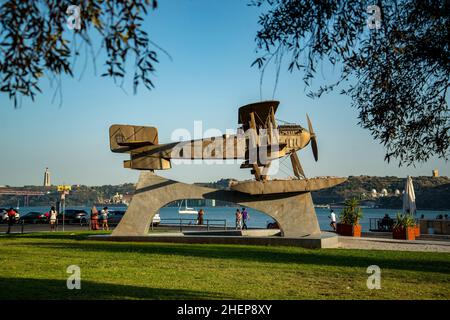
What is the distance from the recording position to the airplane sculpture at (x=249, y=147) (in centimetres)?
2109

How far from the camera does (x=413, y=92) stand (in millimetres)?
9164

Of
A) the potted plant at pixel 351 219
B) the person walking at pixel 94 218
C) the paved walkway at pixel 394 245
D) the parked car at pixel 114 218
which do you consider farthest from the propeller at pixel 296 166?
the parked car at pixel 114 218

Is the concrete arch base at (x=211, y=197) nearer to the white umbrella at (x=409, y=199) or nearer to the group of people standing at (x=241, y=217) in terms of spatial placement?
the white umbrella at (x=409, y=199)

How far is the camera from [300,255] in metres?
16.9

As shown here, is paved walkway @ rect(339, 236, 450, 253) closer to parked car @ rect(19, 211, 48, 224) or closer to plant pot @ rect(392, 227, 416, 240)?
plant pot @ rect(392, 227, 416, 240)

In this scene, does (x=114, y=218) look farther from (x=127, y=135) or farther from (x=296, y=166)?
(x=296, y=166)

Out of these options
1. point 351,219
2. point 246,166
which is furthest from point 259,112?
point 351,219

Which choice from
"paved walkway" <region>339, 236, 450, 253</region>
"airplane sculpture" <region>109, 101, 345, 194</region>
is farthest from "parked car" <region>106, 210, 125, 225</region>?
"paved walkway" <region>339, 236, 450, 253</region>

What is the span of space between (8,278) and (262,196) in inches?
489

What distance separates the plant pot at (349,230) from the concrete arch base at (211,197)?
621 cm

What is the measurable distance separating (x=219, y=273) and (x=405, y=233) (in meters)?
16.0

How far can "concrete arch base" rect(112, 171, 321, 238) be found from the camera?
2123 cm

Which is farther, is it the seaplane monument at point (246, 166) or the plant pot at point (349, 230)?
the plant pot at point (349, 230)

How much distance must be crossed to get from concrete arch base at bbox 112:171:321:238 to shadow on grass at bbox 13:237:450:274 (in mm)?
2144
